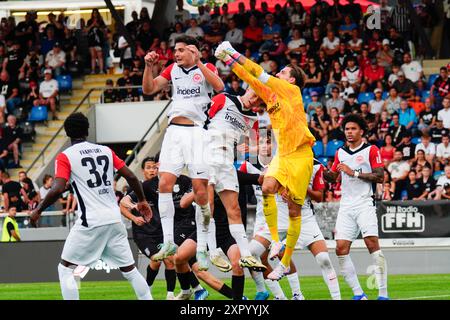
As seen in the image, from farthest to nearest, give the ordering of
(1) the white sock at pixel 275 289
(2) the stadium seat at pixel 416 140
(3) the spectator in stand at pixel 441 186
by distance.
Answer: (2) the stadium seat at pixel 416 140 < (3) the spectator in stand at pixel 441 186 < (1) the white sock at pixel 275 289

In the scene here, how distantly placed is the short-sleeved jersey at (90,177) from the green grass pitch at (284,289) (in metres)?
4.46

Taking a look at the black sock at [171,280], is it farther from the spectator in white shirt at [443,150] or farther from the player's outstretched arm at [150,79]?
the spectator in white shirt at [443,150]

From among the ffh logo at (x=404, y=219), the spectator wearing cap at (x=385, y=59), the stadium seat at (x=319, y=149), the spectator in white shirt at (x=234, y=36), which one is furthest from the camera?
the spectator in white shirt at (x=234, y=36)

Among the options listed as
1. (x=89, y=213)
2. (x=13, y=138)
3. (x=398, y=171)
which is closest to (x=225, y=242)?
(x=89, y=213)

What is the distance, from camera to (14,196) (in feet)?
92.3

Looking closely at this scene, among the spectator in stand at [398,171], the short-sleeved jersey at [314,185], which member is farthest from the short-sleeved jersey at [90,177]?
the spectator in stand at [398,171]

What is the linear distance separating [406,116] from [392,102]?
677 mm

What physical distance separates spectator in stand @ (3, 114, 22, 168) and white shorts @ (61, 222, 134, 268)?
20.0 metres

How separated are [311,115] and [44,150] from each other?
800 centimetres

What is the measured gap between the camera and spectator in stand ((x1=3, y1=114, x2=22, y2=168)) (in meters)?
32.5

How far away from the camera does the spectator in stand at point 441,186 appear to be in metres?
24.2
